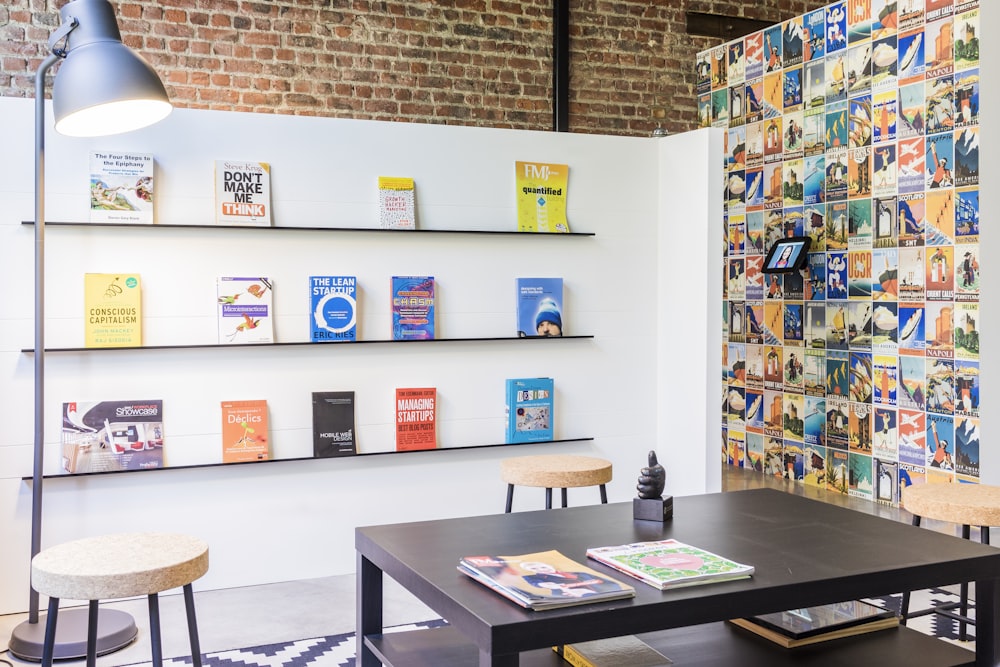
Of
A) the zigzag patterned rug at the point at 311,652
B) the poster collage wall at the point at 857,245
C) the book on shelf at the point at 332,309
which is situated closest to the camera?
the zigzag patterned rug at the point at 311,652

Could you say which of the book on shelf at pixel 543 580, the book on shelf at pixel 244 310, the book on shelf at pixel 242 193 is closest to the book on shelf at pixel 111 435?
the book on shelf at pixel 244 310

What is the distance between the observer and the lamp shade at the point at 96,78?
2.85m

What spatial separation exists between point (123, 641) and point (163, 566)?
106 cm

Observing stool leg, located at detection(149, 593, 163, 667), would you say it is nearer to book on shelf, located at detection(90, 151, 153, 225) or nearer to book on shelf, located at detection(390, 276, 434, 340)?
book on shelf, located at detection(90, 151, 153, 225)

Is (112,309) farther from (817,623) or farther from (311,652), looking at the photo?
(817,623)

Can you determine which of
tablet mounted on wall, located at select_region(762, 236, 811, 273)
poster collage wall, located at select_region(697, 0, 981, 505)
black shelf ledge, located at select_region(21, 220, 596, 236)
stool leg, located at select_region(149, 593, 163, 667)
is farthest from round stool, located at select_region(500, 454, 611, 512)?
tablet mounted on wall, located at select_region(762, 236, 811, 273)

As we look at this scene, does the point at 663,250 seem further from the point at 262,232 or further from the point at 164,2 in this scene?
the point at 164,2

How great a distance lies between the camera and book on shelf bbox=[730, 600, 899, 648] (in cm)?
241

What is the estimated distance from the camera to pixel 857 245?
18.4 feet

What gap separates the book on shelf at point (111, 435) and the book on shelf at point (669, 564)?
223cm

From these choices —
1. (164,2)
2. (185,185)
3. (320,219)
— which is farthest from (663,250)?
(164,2)

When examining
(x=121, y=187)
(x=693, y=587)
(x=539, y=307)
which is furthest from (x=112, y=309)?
(x=693, y=587)

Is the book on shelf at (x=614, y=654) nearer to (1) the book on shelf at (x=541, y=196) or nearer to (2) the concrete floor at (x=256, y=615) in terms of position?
(2) the concrete floor at (x=256, y=615)

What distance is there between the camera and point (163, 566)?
2438 mm
